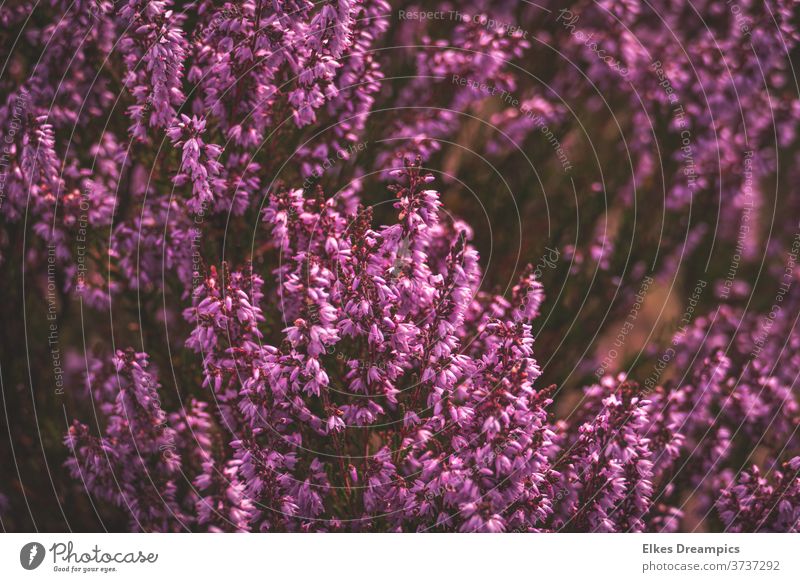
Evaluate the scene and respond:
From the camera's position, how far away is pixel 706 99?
18.0 ft

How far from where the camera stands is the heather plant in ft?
11.4

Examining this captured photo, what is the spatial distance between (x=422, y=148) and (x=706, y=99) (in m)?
2.43

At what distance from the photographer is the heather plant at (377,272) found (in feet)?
11.4

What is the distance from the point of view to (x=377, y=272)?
3357 millimetres
